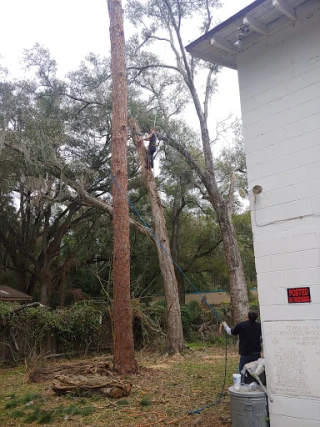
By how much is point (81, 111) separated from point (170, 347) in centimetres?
1021

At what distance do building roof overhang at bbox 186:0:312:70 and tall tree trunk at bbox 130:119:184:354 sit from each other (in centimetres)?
693

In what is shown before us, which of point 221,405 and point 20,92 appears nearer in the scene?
point 221,405

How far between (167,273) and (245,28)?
9.40 m

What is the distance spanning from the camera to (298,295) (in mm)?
4516

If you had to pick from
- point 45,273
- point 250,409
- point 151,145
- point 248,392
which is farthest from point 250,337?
point 45,273

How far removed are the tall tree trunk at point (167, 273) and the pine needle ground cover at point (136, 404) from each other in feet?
9.56

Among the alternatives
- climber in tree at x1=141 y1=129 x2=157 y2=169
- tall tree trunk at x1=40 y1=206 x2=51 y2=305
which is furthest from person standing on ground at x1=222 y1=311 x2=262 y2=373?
tall tree trunk at x1=40 y1=206 x2=51 y2=305

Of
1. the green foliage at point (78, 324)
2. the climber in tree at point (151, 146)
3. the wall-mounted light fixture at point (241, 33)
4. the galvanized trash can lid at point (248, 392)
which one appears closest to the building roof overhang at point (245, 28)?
the wall-mounted light fixture at point (241, 33)

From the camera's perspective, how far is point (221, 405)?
625 cm

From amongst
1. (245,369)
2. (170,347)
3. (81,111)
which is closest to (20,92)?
(81,111)

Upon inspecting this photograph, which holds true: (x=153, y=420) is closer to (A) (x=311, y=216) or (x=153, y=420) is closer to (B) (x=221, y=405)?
(B) (x=221, y=405)

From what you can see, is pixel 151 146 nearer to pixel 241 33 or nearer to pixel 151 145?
pixel 151 145

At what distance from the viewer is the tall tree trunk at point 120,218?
8961 millimetres

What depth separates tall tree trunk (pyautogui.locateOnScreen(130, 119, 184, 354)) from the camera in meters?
12.9
